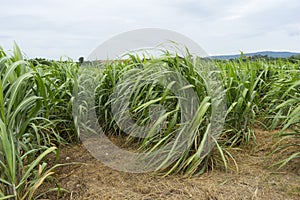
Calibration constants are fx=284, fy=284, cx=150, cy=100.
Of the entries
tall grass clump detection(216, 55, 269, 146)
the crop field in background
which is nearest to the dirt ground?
the crop field in background

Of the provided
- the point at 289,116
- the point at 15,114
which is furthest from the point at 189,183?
the point at 15,114

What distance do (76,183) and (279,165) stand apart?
1164 mm

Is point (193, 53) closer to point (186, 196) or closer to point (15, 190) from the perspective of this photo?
point (186, 196)

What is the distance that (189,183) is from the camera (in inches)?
57.4

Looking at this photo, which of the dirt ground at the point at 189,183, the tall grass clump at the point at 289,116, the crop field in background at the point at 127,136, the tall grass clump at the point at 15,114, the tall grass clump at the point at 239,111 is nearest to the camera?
the tall grass clump at the point at 15,114

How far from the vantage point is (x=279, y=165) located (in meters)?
1.65

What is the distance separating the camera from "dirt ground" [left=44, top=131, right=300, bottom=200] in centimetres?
136

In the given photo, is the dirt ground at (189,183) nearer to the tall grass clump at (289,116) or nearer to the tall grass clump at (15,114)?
the tall grass clump at (289,116)

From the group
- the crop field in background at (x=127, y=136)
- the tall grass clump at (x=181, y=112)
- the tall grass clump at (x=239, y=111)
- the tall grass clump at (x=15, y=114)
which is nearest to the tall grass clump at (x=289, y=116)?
the crop field in background at (x=127, y=136)

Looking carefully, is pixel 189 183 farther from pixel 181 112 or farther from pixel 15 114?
pixel 15 114

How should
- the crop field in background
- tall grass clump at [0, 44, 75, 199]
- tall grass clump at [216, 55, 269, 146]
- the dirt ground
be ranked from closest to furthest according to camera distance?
tall grass clump at [0, 44, 75, 199], the crop field in background, the dirt ground, tall grass clump at [216, 55, 269, 146]

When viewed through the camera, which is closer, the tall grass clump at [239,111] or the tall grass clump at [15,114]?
the tall grass clump at [15,114]

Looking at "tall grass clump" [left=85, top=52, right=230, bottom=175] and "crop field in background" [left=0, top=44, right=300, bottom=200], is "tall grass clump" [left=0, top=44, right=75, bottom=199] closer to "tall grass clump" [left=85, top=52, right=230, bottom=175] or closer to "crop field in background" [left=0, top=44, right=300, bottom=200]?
"crop field in background" [left=0, top=44, right=300, bottom=200]

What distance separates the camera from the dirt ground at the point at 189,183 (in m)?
1.36
